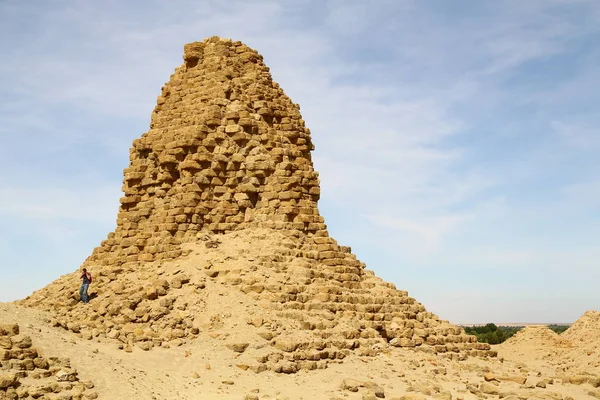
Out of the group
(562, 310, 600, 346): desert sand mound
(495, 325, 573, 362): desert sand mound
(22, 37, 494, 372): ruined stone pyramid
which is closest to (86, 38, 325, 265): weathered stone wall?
(22, 37, 494, 372): ruined stone pyramid

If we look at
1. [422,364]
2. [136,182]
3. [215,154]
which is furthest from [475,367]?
[136,182]

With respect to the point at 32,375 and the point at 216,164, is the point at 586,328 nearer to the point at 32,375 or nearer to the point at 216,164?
the point at 216,164

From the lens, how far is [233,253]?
19.7 metres

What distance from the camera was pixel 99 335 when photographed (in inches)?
660

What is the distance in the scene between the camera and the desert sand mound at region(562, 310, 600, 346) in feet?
123

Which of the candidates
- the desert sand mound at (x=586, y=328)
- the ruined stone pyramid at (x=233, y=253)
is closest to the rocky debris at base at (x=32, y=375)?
the ruined stone pyramid at (x=233, y=253)

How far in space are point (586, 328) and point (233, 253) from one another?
26.9 metres

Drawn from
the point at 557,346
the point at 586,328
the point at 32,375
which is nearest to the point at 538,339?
the point at 557,346

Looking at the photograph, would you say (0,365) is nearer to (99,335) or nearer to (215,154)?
(99,335)

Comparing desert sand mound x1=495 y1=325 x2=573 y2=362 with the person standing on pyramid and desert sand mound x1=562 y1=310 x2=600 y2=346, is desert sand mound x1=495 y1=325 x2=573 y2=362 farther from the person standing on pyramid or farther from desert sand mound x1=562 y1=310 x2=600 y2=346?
the person standing on pyramid

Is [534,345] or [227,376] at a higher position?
[534,345]

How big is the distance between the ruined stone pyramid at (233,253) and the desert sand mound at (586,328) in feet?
56.9

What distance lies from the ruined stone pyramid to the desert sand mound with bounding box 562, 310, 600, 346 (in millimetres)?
17353

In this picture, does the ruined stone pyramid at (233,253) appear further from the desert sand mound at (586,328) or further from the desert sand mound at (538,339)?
the desert sand mound at (586,328)
